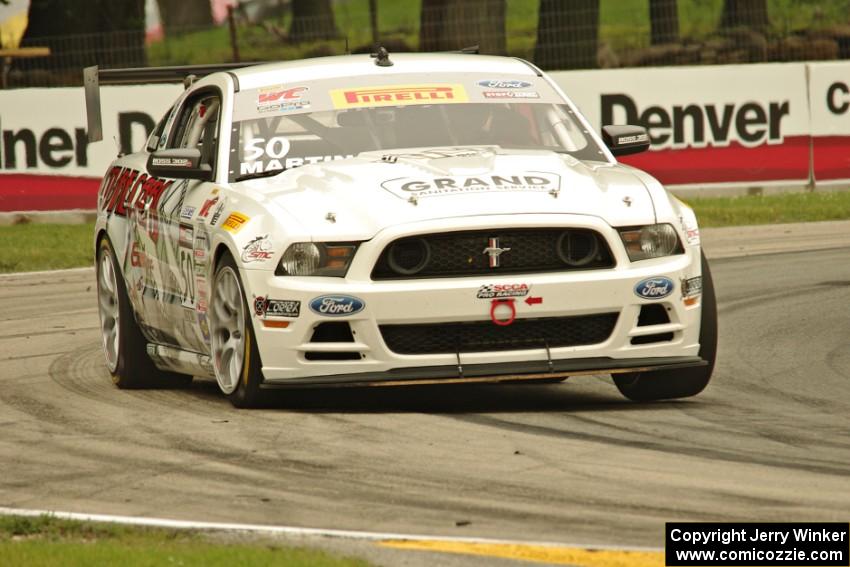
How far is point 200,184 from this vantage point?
8.80m

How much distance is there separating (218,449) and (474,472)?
114cm

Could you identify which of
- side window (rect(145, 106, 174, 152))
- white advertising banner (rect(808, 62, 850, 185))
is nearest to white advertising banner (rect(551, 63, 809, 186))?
white advertising banner (rect(808, 62, 850, 185))

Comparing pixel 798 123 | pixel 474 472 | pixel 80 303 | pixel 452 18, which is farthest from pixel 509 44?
pixel 474 472

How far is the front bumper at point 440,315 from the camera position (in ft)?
24.9

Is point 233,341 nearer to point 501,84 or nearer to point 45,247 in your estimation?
point 501,84

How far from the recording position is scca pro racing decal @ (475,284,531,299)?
25.0 feet

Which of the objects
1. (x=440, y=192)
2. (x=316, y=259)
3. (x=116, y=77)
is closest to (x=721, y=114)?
(x=116, y=77)

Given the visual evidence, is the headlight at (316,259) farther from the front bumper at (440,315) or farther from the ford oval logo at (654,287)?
the ford oval logo at (654,287)

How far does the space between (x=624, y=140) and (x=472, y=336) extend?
6.18ft

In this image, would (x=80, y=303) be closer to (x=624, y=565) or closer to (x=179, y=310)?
(x=179, y=310)

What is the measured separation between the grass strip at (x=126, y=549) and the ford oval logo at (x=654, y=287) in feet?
9.44

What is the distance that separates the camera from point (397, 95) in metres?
9.16

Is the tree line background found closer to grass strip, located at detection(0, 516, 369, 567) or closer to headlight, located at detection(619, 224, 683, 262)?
headlight, located at detection(619, 224, 683, 262)

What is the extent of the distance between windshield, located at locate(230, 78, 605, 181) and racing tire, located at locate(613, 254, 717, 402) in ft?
3.68
